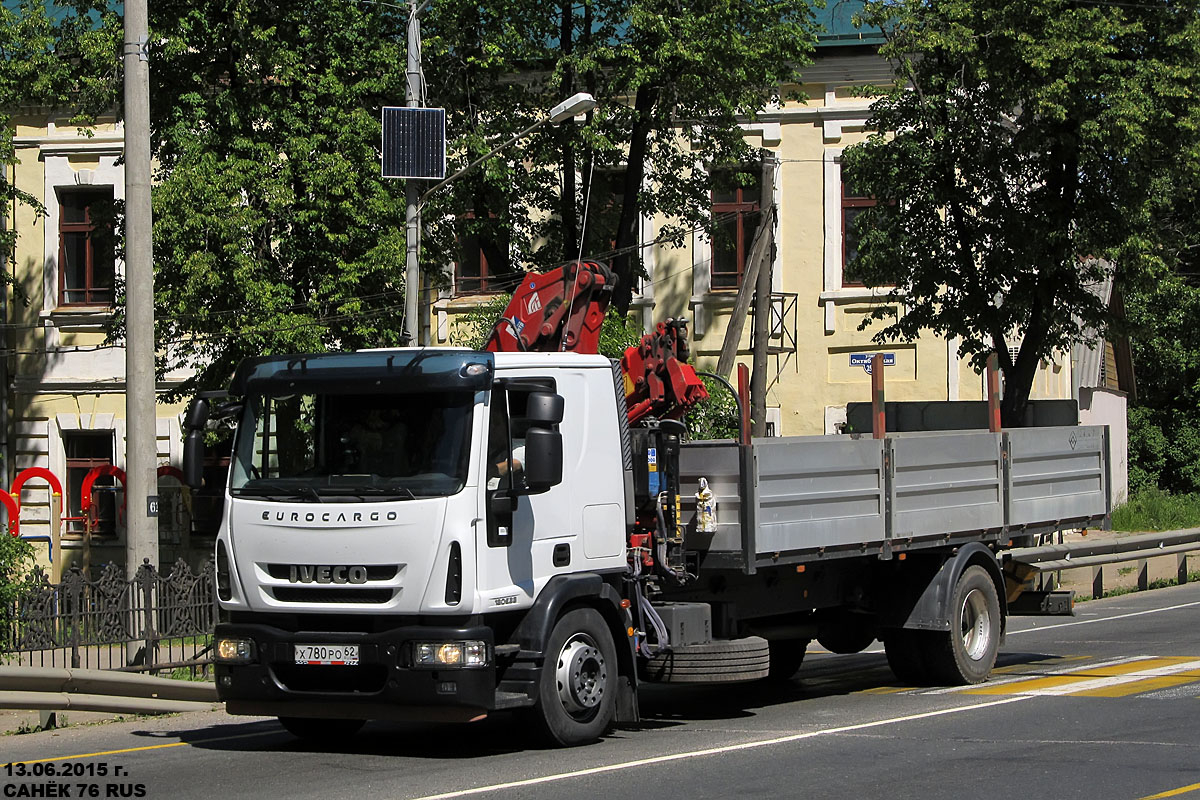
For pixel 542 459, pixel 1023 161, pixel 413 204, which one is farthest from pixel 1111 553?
pixel 542 459

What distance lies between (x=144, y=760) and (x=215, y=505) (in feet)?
5.88

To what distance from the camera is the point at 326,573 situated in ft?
32.3

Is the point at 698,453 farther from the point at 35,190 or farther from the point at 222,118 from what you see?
the point at 35,190

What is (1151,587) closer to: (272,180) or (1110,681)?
(1110,681)

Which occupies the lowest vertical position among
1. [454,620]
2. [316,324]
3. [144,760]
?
[144,760]

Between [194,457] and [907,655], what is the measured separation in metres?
6.69

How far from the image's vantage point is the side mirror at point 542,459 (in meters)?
9.70

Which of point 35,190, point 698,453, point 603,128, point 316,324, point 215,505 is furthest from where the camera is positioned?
point 35,190

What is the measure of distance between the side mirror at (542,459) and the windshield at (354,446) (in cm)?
41

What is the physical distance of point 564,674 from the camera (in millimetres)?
10156

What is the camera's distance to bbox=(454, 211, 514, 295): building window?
25375 millimetres

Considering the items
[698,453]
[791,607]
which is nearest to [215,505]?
[698,453]

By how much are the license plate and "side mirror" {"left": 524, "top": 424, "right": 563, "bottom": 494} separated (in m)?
1.55

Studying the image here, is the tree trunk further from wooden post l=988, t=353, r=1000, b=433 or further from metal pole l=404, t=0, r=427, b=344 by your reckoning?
wooden post l=988, t=353, r=1000, b=433
